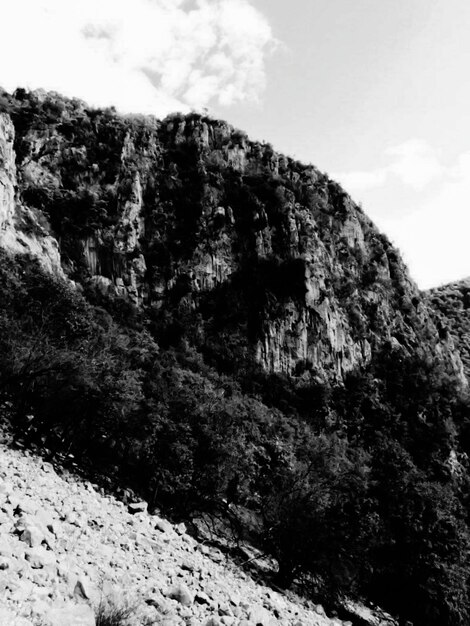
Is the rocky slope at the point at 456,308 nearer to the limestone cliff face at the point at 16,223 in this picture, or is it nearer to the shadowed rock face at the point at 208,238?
the shadowed rock face at the point at 208,238

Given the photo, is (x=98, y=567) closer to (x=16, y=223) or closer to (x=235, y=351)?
(x=16, y=223)

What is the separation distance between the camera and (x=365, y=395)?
93.8 metres

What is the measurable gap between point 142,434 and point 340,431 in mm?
65894

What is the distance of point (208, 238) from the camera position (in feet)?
340

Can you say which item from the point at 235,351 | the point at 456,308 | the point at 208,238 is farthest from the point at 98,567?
the point at 456,308

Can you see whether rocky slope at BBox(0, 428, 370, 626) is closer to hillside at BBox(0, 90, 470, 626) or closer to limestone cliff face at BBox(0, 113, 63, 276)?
hillside at BBox(0, 90, 470, 626)

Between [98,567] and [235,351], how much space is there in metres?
80.7

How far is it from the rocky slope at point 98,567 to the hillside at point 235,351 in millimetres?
6081

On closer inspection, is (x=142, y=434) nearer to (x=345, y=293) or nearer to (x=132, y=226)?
(x=132, y=226)

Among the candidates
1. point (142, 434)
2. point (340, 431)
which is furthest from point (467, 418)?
point (142, 434)

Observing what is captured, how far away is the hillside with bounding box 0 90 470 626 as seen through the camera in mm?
25688

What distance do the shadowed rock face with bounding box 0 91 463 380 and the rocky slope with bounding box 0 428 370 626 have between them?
220 ft

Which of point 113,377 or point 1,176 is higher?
point 1,176

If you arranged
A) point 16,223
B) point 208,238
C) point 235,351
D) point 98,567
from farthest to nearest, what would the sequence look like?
point 208,238
point 235,351
point 16,223
point 98,567
